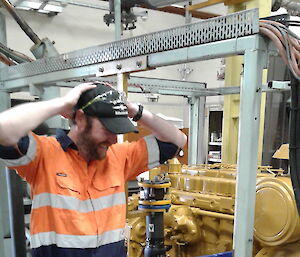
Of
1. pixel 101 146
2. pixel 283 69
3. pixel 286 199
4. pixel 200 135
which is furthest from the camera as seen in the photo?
pixel 283 69

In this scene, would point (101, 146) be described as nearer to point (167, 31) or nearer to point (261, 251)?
point (167, 31)

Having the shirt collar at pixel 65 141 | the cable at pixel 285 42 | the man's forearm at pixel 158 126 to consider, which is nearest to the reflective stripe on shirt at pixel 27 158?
the shirt collar at pixel 65 141

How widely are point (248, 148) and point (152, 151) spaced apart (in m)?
0.46

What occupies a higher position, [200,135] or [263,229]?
[200,135]

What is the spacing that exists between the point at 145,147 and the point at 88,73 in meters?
0.56

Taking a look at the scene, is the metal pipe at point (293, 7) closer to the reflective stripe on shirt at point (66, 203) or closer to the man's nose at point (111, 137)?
the man's nose at point (111, 137)

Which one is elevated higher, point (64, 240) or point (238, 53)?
point (238, 53)

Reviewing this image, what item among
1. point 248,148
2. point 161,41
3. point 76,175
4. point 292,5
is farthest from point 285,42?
point 292,5

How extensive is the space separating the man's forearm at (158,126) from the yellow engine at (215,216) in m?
0.68

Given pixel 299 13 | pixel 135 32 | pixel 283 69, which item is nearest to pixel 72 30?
pixel 135 32

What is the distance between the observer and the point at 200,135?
9.91 ft

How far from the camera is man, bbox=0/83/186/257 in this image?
45.8 inches

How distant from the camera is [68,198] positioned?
1.22 metres

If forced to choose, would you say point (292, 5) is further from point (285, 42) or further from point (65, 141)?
point (65, 141)
